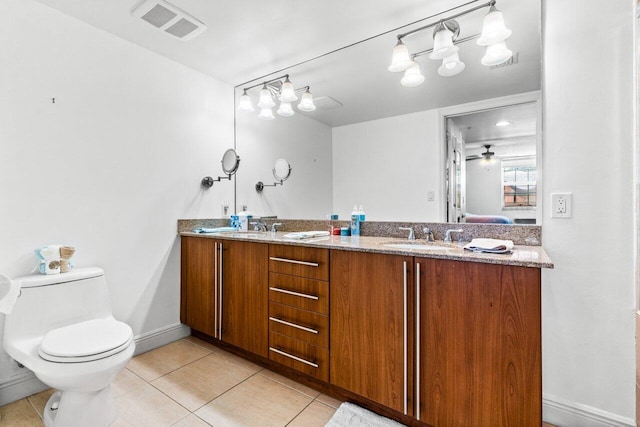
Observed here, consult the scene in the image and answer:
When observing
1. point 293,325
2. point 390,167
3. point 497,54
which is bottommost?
point 293,325

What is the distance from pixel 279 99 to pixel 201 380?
2174 mm

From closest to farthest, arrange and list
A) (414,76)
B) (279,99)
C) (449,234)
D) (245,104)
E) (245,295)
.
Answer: (449,234) < (414,76) < (245,295) < (279,99) < (245,104)

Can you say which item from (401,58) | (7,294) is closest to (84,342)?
(7,294)

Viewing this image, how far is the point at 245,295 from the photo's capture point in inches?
76.9

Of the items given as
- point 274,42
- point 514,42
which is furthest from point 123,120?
point 514,42

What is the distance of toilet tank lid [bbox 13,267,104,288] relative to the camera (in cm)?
155

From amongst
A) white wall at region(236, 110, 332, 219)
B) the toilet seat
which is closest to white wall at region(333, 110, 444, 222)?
white wall at region(236, 110, 332, 219)

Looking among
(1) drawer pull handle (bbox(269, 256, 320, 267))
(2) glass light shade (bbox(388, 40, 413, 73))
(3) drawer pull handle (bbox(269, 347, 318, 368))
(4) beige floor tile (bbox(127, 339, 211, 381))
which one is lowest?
(4) beige floor tile (bbox(127, 339, 211, 381))

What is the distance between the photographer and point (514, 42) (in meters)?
1.58

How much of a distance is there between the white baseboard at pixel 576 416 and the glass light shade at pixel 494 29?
1.80 meters

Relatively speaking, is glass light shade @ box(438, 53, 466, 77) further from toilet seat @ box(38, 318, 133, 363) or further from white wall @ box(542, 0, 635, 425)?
toilet seat @ box(38, 318, 133, 363)

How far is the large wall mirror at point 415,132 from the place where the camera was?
1560 mm

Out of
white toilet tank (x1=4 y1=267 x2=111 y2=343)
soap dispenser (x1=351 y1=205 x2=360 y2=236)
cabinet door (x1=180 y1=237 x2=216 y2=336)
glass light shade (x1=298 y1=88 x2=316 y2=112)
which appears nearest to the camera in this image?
white toilet tank (x1=4 y1=267 x2=111 y2=343)

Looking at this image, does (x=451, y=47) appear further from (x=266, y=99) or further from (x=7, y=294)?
(x=7, y=294)
